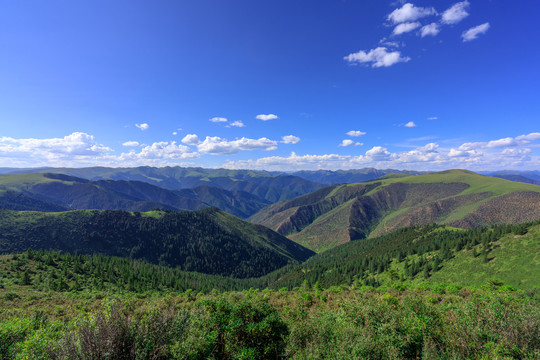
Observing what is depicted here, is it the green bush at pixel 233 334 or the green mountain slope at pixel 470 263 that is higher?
the green bush at pixel 233 334

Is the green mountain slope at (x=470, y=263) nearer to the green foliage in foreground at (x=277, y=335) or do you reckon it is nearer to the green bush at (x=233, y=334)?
the green foliage in foreground at (x=277, y=335)

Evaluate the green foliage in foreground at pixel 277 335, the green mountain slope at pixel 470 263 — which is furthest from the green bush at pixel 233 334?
the green mountain slope at pixel 470 263

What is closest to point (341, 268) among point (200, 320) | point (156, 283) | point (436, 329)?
point (156, 283)

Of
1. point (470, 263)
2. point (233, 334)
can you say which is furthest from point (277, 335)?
point (470, 263)

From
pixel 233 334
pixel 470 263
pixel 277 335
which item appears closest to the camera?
pixel 233 334

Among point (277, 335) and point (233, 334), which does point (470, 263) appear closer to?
point (277, 335)

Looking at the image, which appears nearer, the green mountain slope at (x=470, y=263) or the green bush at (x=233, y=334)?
the green bush at (x=233, y=334)

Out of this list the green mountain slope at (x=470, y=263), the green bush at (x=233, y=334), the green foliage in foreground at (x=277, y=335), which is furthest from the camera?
the green mountain slope at (x=470, y=263)

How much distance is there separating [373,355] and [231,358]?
11.5 metres

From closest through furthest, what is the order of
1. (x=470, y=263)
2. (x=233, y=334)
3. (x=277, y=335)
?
1. (x=233, y=334)
2. (x=277, y=335)
3. (x=470, y=263)

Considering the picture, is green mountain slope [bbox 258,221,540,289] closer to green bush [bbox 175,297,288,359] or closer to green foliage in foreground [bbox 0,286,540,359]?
green foliage in foreground [bbox 0,286,540,359]

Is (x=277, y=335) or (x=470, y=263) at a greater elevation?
(x=277, y=335)

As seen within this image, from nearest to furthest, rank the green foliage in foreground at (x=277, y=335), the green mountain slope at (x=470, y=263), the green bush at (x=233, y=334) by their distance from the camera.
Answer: the green foliage in foreground at (x=277, y=335)
the green bush at (x=233, y=334)
the green mountain slope at (x=470, y=263)

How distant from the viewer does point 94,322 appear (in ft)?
47.2
